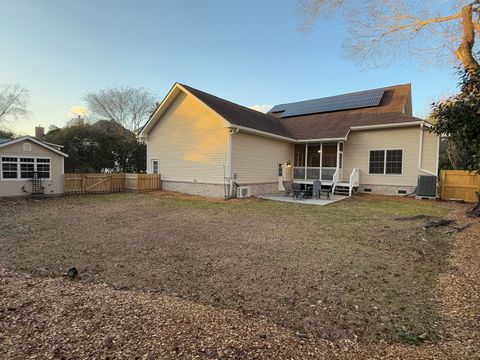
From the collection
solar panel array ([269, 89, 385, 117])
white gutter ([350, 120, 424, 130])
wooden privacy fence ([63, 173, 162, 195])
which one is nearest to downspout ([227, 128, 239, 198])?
wooden privacy fence ([63, 173, 162, 195])

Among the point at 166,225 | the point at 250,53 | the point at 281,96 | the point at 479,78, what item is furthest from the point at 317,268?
the point at 281,96

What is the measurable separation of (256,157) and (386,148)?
807 cm

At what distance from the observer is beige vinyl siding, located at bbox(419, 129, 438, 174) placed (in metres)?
14.2

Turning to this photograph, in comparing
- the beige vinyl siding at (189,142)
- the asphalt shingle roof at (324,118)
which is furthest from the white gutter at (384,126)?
the beige vinyl siding at (189,142)

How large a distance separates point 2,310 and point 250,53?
19498 millimetres

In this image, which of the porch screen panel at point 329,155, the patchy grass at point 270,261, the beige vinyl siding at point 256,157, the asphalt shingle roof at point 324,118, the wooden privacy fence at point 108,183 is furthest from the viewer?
the porch screen panel at point 329,155

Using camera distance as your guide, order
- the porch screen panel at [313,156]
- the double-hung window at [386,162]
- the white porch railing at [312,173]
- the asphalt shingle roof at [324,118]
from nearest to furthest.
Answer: the asphalt shingle roof at [324,118] < the double-hung window at [386,162] < the white porch railing at [312,173] < the porch screen panel at [313,156]

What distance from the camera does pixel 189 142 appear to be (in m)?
15.8

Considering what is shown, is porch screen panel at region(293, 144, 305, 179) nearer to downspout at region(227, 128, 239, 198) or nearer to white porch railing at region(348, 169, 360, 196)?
white porch railing at region(348, 169, 360, 196)

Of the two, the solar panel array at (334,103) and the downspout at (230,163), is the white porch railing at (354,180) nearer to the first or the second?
the solar panel array at (334,103)

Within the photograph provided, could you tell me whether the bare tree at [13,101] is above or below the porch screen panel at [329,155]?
above

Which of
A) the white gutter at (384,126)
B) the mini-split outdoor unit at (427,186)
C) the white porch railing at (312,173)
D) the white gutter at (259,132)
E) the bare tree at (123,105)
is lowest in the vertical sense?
the mini-split outdoor unit at (427,186)

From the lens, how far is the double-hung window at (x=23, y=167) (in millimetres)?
13352

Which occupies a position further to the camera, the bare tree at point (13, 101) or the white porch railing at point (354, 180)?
the bare tree at point (13, 101)
